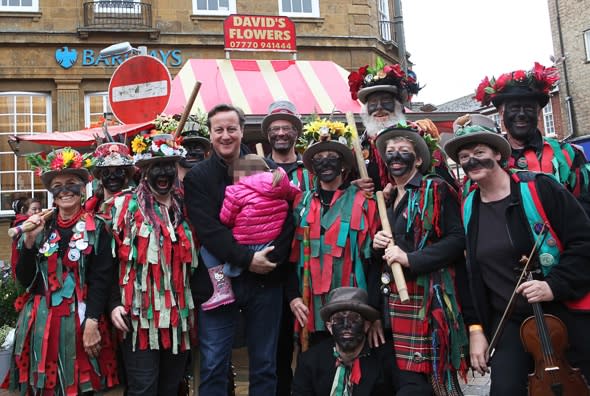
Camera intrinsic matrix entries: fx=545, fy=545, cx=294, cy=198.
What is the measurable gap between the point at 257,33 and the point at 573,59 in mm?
17723

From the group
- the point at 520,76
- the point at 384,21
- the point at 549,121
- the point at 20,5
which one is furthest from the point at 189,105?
the point at 549,121

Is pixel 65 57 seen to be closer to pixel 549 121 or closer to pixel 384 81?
pixel 384 81

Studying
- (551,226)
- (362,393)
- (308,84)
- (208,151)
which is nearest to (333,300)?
(362,393)

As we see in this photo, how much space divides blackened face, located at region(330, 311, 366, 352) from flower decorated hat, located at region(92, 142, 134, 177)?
198cm

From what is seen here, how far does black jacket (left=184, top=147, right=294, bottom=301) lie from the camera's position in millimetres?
3213

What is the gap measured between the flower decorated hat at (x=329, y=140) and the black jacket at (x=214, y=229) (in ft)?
1.49

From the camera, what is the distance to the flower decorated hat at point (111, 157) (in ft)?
13.1

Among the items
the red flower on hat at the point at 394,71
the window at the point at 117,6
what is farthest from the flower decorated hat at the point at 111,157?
the window at the point at 117,6

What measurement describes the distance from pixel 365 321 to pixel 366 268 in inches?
12.7

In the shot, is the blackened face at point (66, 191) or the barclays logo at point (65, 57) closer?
the blackened face at point (66, 191)

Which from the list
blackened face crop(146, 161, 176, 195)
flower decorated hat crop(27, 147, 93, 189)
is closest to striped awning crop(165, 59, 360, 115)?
flower decorated hat crop(27, 147, 93, 189)

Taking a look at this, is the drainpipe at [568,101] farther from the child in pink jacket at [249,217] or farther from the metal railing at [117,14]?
the child in pink jacket at [249,217]

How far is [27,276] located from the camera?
3.26 meters

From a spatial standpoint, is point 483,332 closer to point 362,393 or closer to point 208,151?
point 362,393
